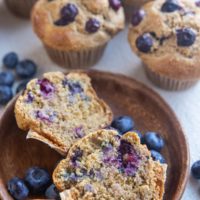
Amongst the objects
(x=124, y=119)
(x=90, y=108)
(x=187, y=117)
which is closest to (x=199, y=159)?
(x=187, y=117)

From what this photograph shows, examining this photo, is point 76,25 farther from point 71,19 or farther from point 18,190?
point 18,190

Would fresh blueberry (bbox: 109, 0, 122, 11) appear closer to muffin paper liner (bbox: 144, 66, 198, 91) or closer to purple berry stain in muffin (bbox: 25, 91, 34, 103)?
muffin paper liner (bbox: 144, 66, 198, 91)

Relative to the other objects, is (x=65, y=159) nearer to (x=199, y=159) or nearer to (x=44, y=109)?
(x=44, y=109)

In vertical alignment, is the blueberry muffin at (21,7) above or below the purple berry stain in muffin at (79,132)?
above

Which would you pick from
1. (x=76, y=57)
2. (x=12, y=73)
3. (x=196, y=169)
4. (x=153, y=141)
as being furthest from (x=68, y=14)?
(x=196, y=169)

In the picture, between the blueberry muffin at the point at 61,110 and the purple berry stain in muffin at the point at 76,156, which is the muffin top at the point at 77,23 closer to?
the blueberry muffin at the point at 61,110

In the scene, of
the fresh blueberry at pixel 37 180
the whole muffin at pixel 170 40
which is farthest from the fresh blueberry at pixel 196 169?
the fresh blueberry at pixel 37 180
